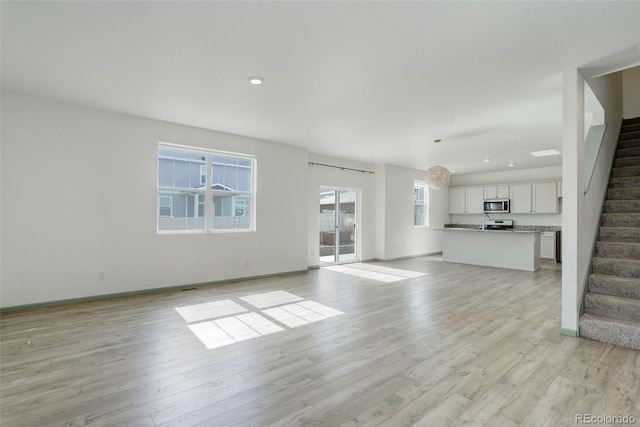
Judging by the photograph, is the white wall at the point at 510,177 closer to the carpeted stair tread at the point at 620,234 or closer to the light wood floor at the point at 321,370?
the carpeted stair tread at the point at 620,234

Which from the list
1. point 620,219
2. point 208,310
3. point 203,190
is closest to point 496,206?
point 620,219

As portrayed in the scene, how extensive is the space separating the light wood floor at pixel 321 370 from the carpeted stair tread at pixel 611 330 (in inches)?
3.9

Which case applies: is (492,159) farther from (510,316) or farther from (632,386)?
(632,386)

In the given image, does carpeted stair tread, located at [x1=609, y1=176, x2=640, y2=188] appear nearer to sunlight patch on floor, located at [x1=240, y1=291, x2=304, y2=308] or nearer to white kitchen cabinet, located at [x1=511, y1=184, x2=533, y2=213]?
white kitchen cabinet, located at [x1=511, y1=184, x2=533, y2=213]

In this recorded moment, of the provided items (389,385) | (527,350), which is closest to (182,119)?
(389,385)

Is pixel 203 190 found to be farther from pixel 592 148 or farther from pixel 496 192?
pixel 496 192

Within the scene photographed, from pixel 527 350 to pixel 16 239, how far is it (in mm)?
5786

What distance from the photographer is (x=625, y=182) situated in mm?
4508

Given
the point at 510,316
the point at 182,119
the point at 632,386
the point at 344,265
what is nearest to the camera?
the point at 632,386

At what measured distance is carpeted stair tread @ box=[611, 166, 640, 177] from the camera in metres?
4.58

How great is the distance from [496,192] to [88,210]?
33.1 ft

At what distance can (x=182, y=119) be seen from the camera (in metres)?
4.86

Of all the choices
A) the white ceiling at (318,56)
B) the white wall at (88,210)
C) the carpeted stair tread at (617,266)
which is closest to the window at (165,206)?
the white wall at (88,210)

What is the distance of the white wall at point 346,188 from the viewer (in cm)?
725
